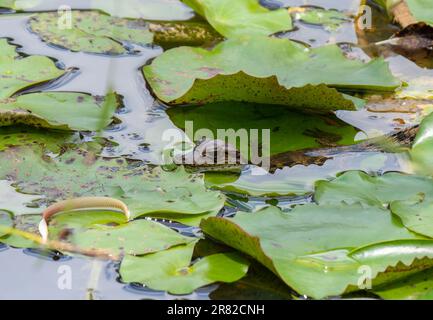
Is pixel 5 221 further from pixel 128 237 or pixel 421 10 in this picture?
pixel 421 10

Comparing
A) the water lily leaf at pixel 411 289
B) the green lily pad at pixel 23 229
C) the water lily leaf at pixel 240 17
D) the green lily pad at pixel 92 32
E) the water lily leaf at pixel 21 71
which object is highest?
the water lily leaf at pixel 240 17

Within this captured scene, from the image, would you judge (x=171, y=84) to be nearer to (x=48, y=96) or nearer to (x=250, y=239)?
(x=48, y=96)

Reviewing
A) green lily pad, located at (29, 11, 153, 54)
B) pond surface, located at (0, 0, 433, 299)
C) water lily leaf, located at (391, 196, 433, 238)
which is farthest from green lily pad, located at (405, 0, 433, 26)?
water lily leaf, located at (391, 196, 433, 238)

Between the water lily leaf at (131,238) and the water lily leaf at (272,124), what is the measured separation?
1.35 ft

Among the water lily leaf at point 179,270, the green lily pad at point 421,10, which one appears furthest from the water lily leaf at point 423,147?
the green lily pad at point 421,10

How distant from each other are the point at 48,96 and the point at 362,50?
0.97m

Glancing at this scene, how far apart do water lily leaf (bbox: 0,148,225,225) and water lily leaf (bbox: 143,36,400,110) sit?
1.06 feet

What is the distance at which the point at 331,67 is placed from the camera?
6.88 feet

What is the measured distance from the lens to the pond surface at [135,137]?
1.38 meters

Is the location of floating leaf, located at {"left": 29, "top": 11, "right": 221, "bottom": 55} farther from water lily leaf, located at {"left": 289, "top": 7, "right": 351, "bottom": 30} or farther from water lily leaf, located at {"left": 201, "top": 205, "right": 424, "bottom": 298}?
water lily leaf, located at {"left": 201, "top": 205, "right": 424, "bottom": 298}

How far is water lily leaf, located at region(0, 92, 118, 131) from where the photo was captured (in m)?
1.83

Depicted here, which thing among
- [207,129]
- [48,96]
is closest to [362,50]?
[207,129]

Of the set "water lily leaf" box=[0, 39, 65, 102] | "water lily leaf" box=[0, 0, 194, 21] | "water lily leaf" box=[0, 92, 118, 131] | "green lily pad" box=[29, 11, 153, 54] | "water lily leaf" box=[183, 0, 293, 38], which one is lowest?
"water lily leaf" box=[0, 92, 118, 131]

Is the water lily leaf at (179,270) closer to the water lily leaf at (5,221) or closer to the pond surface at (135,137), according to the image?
Result: the pond surface at (135,137)
